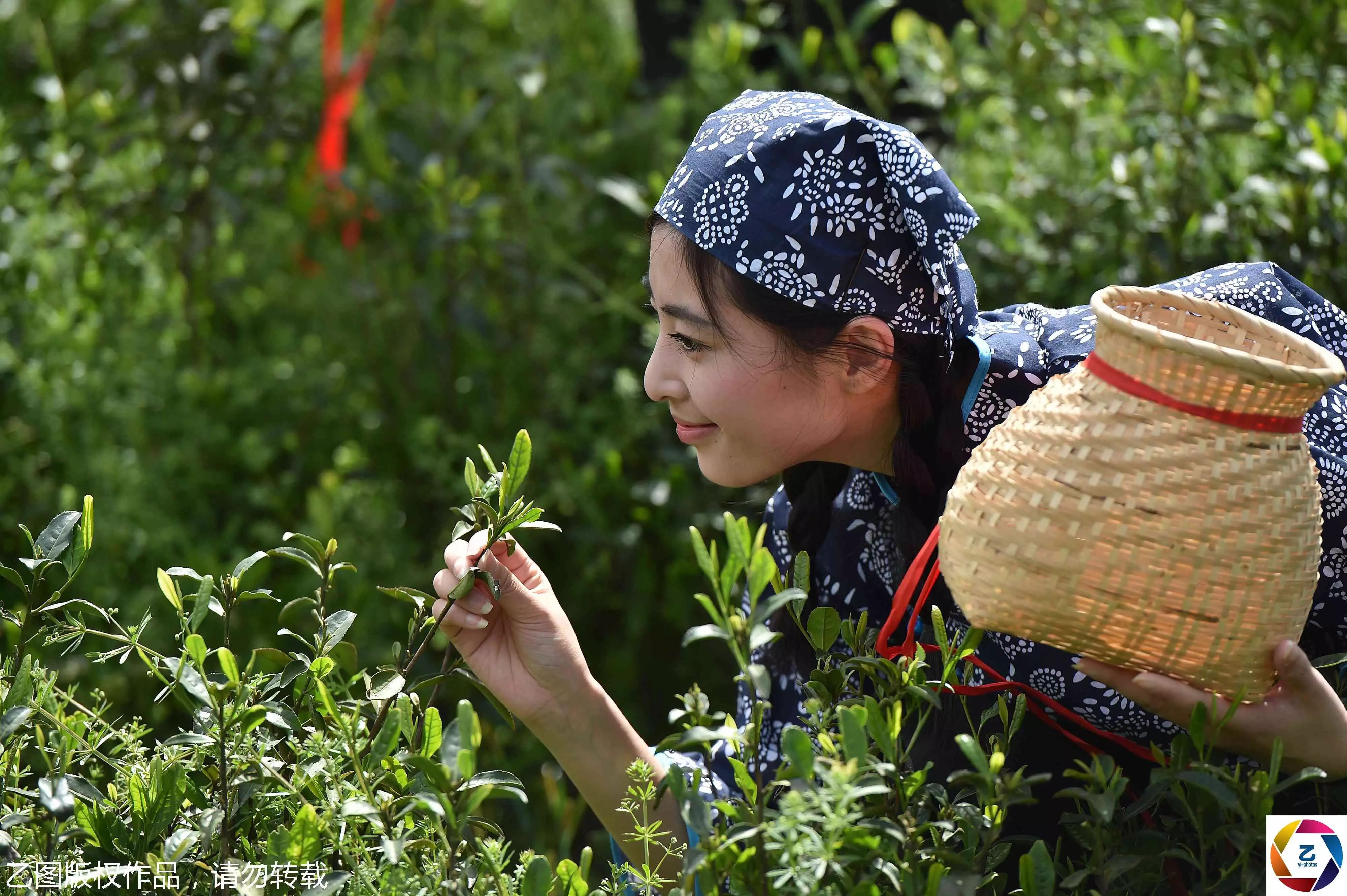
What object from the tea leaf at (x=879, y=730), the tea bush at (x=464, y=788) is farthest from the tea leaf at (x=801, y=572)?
the tea leaf at (x=879, y=730)

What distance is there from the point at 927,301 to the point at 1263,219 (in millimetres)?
977

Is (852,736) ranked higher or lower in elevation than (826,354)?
higher

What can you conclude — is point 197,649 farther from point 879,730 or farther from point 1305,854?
point 1305,854

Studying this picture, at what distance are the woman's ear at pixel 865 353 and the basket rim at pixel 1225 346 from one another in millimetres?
326

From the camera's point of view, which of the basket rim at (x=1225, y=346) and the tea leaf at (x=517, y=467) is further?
the tea leaf at (x=517, y=467)

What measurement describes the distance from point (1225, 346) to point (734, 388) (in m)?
0.50

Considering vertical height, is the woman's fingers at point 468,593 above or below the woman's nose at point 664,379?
below

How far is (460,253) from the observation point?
2904 mm

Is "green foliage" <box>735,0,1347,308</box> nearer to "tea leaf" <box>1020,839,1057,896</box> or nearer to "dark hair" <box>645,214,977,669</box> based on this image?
"dark hair" <box>645,214,977,669</box>

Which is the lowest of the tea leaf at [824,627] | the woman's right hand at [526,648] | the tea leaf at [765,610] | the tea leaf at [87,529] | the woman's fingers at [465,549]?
the woman's right hand at [526,648]

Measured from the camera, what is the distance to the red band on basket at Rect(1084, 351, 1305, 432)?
979 mm

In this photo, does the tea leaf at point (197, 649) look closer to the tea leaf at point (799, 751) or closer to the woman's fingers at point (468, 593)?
the woman's fingers at point (468, 593)

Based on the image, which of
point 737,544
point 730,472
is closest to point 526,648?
point 730,472

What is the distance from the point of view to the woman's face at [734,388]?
4.74ft
